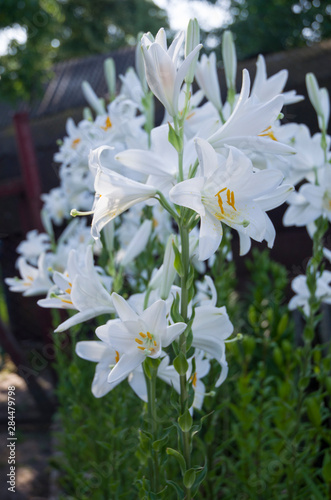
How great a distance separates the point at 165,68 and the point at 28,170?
2.62m

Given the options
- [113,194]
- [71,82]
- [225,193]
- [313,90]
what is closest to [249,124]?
[225,193]

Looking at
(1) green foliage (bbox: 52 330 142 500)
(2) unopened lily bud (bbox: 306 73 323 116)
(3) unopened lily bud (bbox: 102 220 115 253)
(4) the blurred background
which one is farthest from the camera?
(4) the blurred background

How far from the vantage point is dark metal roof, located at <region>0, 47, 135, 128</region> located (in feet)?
30.6

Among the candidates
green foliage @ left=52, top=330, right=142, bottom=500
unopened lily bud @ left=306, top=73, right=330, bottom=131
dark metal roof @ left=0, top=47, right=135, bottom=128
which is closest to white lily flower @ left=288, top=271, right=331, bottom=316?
unopened lily bud @ left=306, top=73, right=330, bottom=131

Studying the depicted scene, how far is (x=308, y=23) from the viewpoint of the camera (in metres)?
9.74

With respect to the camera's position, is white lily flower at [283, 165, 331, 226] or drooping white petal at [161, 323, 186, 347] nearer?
drooping white petal at [161, 323, 186, 347]

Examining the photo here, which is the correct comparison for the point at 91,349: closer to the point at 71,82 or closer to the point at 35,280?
the point at 35,280

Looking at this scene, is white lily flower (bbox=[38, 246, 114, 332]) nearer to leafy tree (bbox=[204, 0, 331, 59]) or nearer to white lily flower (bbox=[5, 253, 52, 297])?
white lily flower (bbox=[5, 253, 52, 297])

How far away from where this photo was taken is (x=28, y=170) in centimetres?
328

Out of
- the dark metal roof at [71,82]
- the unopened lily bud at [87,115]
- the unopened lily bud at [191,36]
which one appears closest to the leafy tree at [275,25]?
the dark metal roof at [71,82]

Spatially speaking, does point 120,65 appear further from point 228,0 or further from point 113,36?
point 113,36

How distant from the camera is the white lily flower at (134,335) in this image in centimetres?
83

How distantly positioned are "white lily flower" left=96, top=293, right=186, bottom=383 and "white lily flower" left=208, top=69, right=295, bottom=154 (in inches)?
11.1

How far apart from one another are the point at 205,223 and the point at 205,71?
616 millimetres
